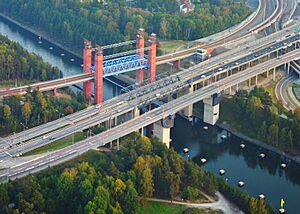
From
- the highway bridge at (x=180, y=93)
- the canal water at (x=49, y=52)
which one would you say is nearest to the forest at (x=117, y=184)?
the highway bridge at (x=180, y=93)

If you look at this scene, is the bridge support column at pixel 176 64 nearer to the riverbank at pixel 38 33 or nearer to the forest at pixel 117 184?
the riverbank at pixel 38 33

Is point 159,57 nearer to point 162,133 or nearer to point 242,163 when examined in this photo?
point 162,133

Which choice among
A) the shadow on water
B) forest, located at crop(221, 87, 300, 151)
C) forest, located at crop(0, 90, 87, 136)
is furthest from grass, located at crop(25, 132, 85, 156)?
forest, located at crop(221, 87, 300, 151)

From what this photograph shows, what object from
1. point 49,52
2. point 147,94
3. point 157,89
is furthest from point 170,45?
point 147,94

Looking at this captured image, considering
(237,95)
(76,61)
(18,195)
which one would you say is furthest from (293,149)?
(76,61)

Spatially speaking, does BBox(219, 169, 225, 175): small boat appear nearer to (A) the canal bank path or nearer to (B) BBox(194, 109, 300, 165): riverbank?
(B) BBox(194, 109, 300, 165): riverbank
